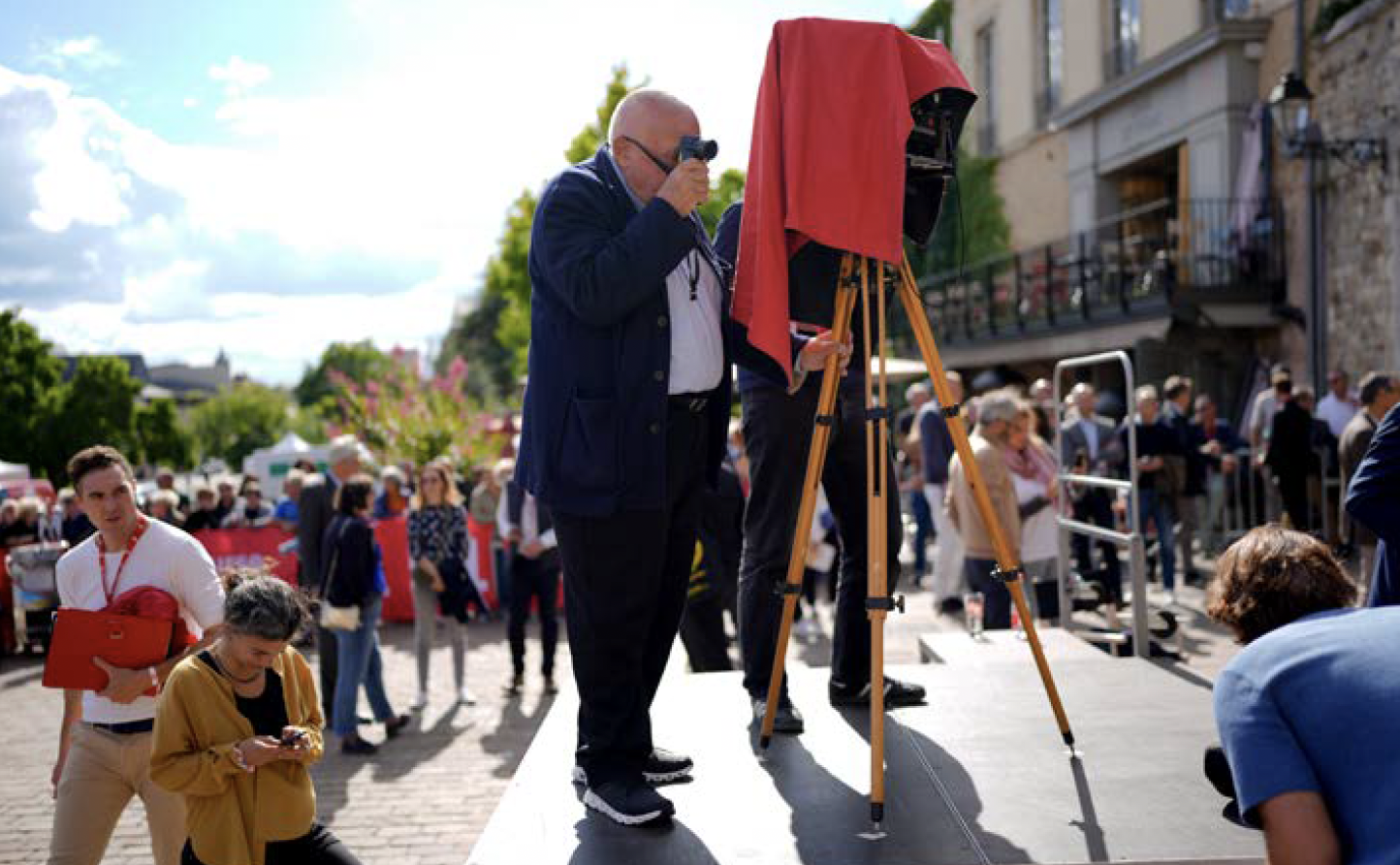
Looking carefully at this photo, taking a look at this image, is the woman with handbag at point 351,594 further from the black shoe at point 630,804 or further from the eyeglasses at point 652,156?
the eyeglasses at point 652,156

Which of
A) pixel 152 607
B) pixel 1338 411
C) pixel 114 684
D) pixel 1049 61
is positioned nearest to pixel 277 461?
pixel 1049 61

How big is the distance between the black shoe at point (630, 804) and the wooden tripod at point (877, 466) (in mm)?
642

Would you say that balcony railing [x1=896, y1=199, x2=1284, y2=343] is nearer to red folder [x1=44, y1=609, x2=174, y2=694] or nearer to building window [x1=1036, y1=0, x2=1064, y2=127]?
building window [x1=1036, y1=0, x2=1064, y2=127]

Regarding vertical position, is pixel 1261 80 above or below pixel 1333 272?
above

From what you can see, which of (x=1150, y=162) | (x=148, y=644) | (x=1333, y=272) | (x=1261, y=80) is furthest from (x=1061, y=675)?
(x=1150, y=162)

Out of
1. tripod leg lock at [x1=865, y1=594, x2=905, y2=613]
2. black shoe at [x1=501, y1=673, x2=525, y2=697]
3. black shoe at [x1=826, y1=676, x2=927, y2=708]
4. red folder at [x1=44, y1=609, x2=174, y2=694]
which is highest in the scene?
tripod leg lock at [x1=865, y1=594, x2=905, y2=613]

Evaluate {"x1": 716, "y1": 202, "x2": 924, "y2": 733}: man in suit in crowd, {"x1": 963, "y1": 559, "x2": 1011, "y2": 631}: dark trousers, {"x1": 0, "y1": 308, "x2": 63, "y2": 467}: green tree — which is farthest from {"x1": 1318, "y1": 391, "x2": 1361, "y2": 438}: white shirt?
{"x1": 0, "y1": 308, "x2": 63, "y2": 467}: green tree

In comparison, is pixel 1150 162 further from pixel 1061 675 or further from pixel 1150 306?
pixel 1061 675

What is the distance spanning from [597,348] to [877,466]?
92 cm

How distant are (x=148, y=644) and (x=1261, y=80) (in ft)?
60.0

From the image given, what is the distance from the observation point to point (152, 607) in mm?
4133

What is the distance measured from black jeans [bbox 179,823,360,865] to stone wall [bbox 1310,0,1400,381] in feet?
47.6

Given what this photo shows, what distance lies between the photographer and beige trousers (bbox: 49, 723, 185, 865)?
4.00 meters

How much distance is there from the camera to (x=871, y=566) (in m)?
3.35
